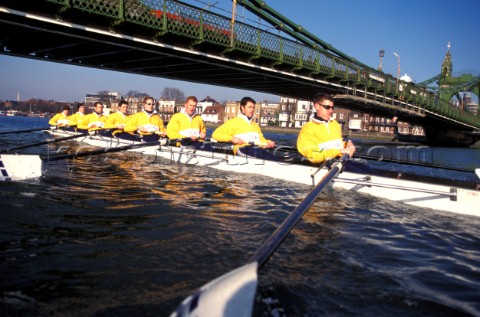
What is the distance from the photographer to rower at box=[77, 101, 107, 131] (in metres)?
19.4

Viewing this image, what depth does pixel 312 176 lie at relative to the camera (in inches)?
249

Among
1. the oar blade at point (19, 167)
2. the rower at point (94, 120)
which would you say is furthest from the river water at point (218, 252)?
the rower at point (94, 120)

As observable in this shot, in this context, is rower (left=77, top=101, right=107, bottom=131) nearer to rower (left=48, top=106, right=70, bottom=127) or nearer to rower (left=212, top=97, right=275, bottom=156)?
rower (left=48, top=106, right=70, bottom=127)

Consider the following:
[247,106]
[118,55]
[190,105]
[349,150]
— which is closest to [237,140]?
[247,106]

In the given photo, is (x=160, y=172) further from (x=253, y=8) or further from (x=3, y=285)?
(x=253, y=8)

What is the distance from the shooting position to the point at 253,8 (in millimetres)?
31516

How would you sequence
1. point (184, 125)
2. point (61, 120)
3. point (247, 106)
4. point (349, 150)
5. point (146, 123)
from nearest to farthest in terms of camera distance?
1. point (349, 150)
2. point (247, 106)
3. point (184, 125)
4. point (146, 123)
5. point (61, 120)

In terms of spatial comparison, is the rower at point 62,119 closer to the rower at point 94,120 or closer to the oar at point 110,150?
the rower at point 94,120

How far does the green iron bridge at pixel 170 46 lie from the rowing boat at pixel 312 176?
28.9 ft

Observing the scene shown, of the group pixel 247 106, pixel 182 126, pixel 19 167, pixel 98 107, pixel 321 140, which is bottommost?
pixel 19 167

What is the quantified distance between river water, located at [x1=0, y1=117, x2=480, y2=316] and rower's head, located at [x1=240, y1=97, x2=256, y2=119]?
2.82 m

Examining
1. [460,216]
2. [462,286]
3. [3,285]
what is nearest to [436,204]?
[460,216]

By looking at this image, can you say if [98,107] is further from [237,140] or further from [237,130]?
[237,140]

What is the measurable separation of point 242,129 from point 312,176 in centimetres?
332
